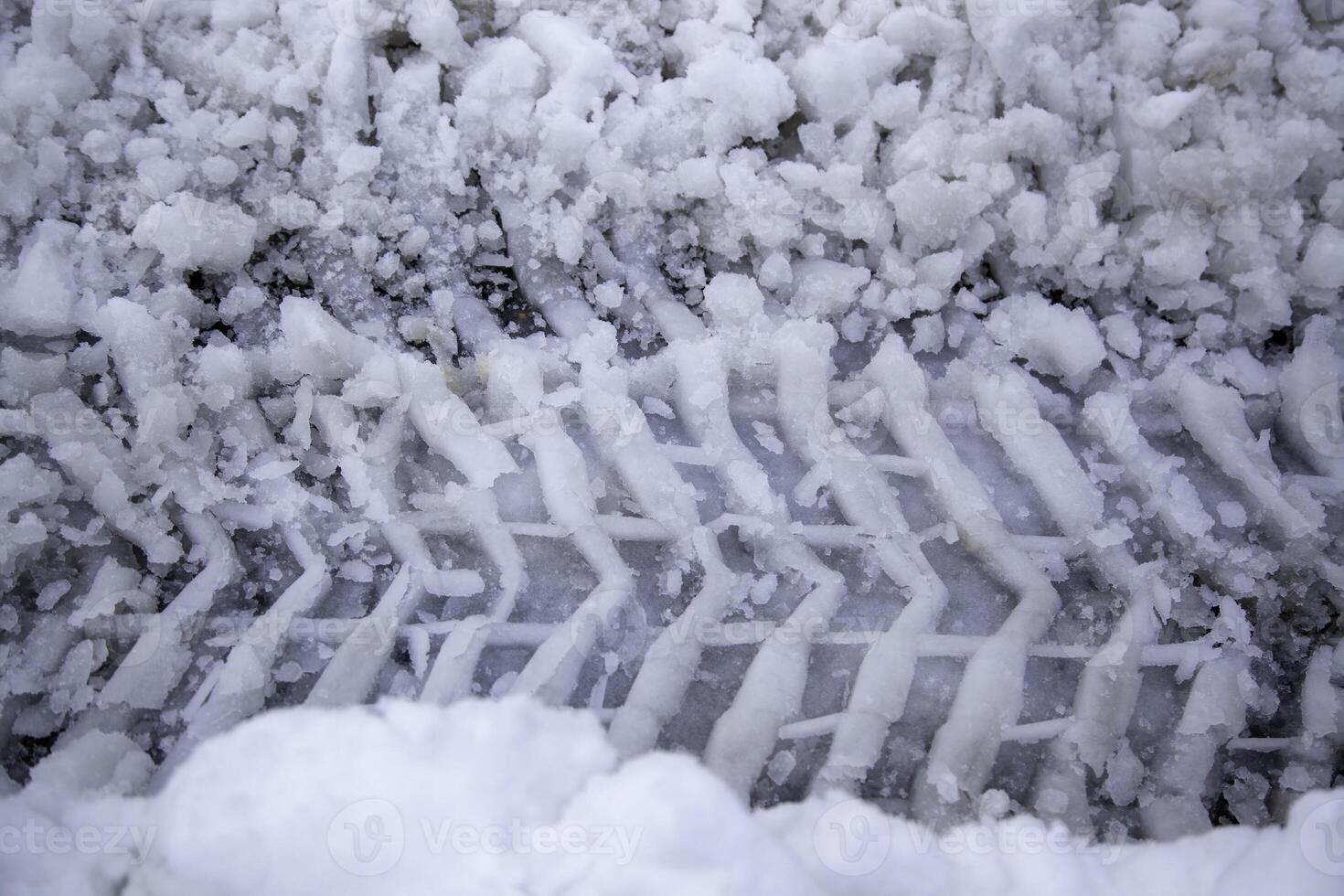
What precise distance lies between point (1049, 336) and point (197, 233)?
96 cm

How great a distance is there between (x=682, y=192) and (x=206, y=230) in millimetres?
535

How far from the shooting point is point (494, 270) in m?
1.14

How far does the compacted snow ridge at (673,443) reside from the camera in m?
0.79

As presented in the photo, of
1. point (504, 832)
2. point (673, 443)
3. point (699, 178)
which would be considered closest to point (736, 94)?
point (699, 178)

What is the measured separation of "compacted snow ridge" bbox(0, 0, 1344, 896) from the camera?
2.60ft

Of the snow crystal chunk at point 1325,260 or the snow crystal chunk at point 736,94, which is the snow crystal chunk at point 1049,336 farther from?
the snow crystal chunk at point 736,94

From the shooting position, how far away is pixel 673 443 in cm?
102

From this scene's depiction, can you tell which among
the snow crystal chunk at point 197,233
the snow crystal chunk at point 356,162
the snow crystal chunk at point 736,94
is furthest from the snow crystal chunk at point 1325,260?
the snow crystal chunk at point 197,233

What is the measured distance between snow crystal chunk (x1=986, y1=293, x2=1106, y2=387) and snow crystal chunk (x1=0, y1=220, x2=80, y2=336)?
3.34 feet

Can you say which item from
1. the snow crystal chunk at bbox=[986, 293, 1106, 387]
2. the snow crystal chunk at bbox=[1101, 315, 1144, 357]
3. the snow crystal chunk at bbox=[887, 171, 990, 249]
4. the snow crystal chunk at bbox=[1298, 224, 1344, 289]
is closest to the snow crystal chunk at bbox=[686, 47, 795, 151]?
the snow crystal chunk at bbox=[887, 171, 990, 249]

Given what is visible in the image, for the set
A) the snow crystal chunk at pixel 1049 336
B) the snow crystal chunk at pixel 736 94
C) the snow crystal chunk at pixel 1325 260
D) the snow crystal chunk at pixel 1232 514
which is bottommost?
the snow crystal chunk at pixel 1232 514

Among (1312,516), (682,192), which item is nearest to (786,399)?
(682,192)

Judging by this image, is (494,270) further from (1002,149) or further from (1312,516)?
(1312,516)

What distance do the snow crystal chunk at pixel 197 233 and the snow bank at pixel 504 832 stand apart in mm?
519
